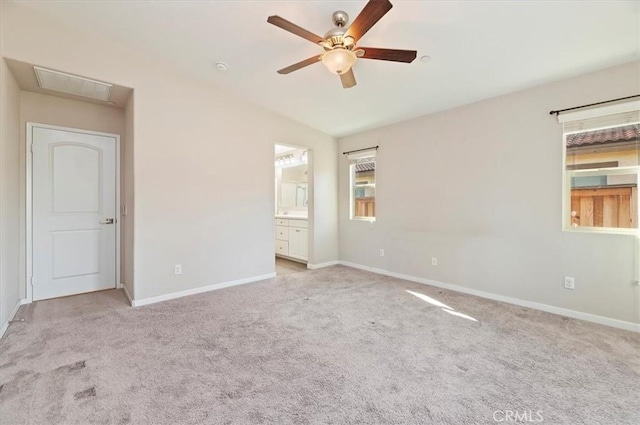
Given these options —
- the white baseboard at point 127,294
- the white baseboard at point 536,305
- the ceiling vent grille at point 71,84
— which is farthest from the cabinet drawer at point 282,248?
the ceiling vent grille at point 71,84

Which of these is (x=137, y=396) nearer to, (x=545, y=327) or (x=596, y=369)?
(x=596, y=369)

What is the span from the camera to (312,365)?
205 centimetres

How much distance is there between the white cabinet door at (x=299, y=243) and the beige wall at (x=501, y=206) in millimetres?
1471

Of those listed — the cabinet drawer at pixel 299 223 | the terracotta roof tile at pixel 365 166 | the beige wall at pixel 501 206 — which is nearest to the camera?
the beige wall at pixel 501 206

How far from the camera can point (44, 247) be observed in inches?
135

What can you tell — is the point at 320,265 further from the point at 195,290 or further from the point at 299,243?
the point at 195,290

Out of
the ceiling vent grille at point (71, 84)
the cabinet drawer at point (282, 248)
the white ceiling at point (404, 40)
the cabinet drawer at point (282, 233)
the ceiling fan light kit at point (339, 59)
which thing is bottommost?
the cabinet drawer at point (282, 248)

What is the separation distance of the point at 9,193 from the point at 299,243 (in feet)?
13.0

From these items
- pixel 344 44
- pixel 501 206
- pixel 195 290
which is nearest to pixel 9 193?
pixel 195 290

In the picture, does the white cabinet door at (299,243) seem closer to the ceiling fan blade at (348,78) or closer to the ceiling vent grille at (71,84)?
the ceiling fan blade at (348,78)

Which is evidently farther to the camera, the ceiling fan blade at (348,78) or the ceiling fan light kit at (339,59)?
the ceiling fan blade at (348,78)

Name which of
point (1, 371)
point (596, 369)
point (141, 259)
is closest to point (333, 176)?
point (141, 259)

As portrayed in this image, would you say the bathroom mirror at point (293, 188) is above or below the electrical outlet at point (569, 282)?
above

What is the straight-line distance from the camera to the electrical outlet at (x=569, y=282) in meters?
2.90
